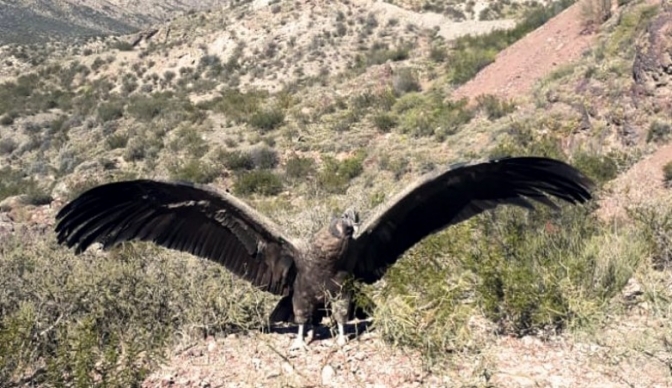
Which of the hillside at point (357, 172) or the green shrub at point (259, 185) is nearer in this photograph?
the hillside at point (357, 172)

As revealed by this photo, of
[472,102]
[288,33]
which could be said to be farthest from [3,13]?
[472,102]

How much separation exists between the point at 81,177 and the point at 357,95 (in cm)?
1227

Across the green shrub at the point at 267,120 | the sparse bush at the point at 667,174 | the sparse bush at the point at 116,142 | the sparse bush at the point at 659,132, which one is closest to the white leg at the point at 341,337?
the sparse bush at the point at 667,174

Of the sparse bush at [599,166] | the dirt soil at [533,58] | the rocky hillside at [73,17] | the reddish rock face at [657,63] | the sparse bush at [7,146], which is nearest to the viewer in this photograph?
the sparse bush at [599,166]

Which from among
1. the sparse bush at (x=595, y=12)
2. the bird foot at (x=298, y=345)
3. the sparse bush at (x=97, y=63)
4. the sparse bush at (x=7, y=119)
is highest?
the sparse bush at (x=97, y=63)

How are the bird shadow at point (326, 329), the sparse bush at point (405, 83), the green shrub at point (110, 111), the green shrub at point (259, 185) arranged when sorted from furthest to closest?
the green shrub at point (110, 111) < the sparse bush at point (405, 83) < the green shrub at point (259, 185) < the bird shadow at point (326, 329)

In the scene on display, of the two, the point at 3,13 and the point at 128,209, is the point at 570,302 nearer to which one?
the point at 128,209

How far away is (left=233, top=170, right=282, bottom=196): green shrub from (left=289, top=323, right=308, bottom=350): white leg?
15285 mm

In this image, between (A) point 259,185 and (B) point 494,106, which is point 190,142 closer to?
(A) point 259,185

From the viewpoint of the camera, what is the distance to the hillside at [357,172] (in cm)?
489

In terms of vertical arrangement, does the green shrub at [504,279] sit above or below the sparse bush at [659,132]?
below

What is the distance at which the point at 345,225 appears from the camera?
514cm

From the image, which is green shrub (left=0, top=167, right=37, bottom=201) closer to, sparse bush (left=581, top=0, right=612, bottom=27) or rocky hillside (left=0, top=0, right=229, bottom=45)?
sparse bush (left=581, top=0, right=612, bottom=27)

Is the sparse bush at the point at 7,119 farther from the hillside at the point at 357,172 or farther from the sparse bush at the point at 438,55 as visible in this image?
the sparse bush at the point at 438,55
